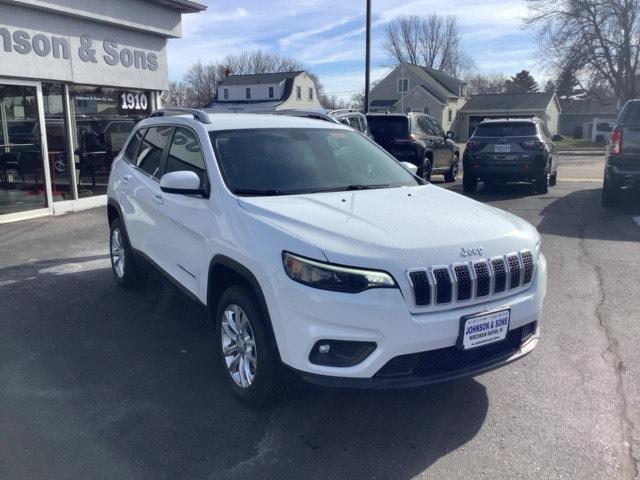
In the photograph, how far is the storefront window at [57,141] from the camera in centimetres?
1069

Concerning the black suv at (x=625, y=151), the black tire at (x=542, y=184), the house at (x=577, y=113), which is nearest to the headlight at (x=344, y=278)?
the black suv at (x=625, y=151)

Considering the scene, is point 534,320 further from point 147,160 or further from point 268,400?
point 147,160

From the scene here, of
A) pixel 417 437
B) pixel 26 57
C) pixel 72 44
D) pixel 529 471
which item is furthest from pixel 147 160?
pixel 72 44

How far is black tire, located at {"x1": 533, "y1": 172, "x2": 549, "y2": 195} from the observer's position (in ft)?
41.1

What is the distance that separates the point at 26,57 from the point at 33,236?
3182 millimetres

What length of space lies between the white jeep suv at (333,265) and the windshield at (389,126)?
914cm

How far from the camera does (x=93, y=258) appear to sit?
297 inches

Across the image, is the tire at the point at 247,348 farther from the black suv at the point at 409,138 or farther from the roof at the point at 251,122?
Answer: the black suv at the point at 409,138

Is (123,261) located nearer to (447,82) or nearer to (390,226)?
(390,226)

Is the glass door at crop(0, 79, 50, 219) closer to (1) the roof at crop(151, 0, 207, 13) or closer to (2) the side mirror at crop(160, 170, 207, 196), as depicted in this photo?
(1) the roof at crop(151, 0, 207, 13)

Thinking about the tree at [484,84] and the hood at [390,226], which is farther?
the tree at [484,84]

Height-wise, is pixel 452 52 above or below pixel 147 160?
above

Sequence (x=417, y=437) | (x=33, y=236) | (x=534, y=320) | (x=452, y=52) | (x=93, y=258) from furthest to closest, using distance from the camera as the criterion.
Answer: (x=452, y=52), (x=33, y=236), (x=93, y=258), (x=534, y=320), (x=417, y=437)

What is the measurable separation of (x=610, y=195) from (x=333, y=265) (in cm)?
940
